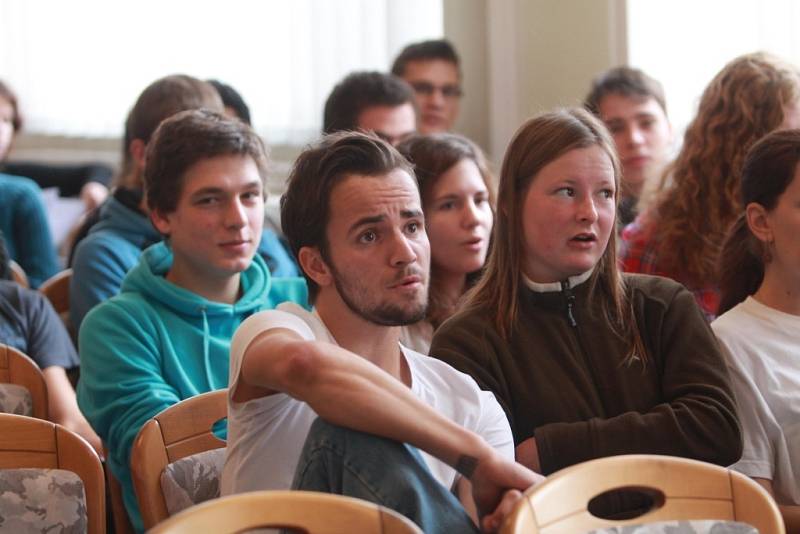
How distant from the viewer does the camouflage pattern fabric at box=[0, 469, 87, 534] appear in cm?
178

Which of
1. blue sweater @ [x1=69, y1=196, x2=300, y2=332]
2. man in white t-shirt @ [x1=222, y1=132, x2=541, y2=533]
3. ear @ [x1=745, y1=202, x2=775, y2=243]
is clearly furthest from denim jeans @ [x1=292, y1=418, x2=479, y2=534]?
blue sweater @ [x1=69, y1=196, x2=300, y2=332]

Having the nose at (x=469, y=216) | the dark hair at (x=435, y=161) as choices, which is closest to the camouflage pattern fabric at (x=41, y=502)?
the dark hair at (x=435, y=161)

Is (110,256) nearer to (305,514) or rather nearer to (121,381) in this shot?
(121,381)

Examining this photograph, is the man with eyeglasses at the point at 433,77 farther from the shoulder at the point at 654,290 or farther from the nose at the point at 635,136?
the shoulder at the point at 654,290

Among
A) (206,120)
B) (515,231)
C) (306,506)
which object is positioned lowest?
(306,506)

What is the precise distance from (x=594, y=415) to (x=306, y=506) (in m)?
0.77

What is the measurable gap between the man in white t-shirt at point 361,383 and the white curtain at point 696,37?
196cm

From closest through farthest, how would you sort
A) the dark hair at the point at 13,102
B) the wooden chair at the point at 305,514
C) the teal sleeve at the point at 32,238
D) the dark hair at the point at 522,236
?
the wooden chair at the point at 305,514, the dark hair at the point at 522,236, the teal sleeve at the point at 32,238, the dark hair at the point at 13,102

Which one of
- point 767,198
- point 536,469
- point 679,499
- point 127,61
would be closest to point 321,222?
point 536,469

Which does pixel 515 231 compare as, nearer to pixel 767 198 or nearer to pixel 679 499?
pixel 767 198

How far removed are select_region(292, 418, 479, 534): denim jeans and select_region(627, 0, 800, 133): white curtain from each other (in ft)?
7.47

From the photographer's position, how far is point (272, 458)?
1701 mm

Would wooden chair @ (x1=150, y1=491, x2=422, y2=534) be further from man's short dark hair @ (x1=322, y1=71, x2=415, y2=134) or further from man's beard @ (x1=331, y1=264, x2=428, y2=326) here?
man's short dark hair @ (x1=322, y1=71, x2=415, y2=134)

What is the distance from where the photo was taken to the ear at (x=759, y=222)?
7.12 ft
